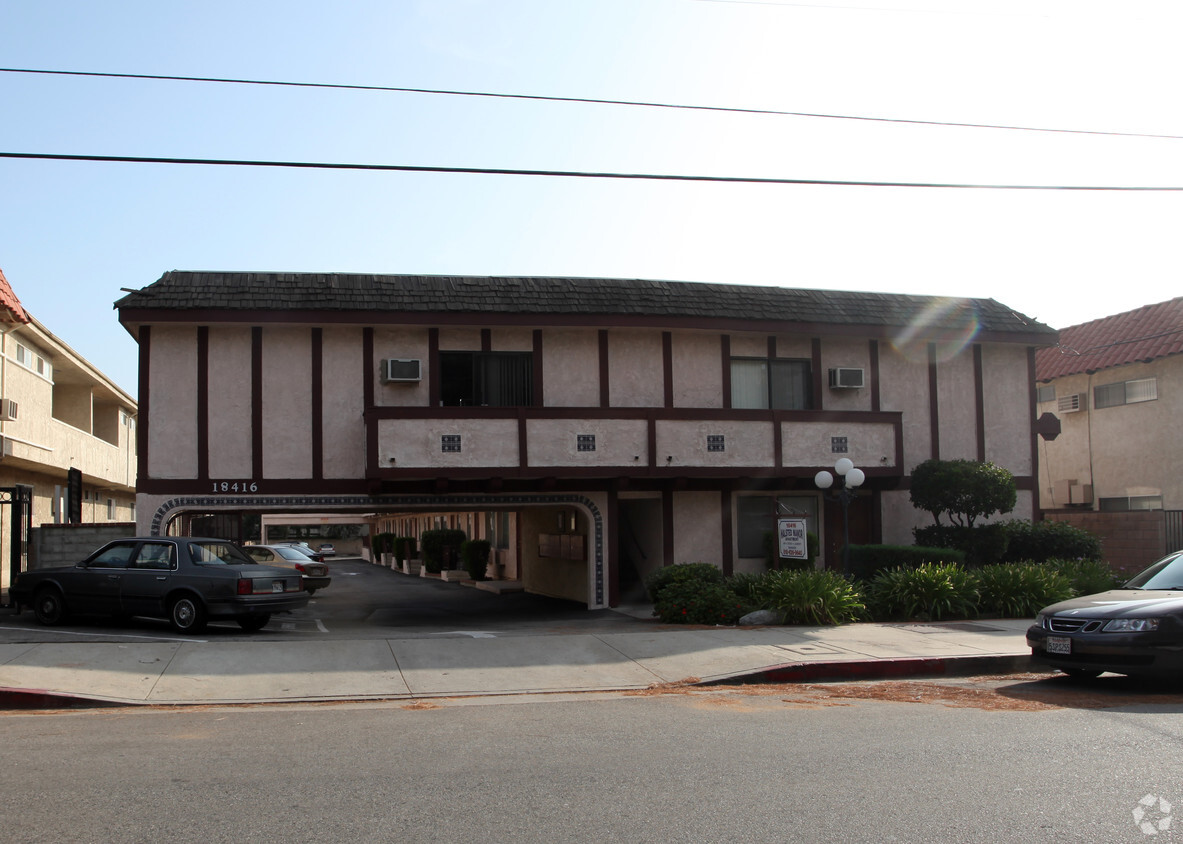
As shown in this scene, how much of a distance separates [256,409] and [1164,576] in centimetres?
1449

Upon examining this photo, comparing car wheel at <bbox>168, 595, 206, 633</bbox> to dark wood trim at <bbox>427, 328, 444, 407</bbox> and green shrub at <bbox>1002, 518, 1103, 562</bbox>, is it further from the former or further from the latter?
green shrub at <bbox>1002, 518, 1103, 562</bbox>

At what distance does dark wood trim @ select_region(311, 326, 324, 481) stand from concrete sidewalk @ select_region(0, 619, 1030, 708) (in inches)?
221

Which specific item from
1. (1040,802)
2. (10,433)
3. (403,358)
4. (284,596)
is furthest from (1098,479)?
(10,433)

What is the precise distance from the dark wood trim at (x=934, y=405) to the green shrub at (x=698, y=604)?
23.4ft

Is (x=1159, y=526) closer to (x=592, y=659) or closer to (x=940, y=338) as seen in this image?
(x=940, y=338)

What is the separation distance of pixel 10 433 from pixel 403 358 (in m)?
9.73

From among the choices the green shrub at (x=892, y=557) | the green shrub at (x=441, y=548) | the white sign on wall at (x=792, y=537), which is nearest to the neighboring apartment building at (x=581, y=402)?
the white sign on wall at (x=792, y=537)

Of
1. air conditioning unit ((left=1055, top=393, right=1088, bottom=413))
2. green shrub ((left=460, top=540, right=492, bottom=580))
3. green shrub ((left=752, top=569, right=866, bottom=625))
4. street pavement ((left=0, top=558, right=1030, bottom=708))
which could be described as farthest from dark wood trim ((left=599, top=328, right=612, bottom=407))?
air conditioning unit ((left=1055, top=393, right=1088, bottom=413))

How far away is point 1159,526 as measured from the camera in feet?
74.3

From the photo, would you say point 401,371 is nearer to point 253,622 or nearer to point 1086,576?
point 253,622

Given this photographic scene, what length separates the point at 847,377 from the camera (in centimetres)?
2109

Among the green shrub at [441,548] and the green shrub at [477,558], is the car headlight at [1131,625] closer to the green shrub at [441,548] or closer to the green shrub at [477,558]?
the green shrub at [477,558]

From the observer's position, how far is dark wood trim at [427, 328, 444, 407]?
19.5 meters

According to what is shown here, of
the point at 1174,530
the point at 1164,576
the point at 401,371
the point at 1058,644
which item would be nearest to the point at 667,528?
the point at 401,371
